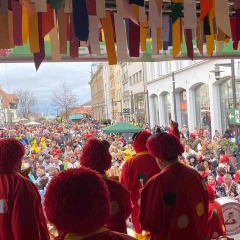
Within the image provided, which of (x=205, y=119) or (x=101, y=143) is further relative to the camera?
(x=205, y=119)

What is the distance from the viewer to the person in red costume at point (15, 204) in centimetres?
257

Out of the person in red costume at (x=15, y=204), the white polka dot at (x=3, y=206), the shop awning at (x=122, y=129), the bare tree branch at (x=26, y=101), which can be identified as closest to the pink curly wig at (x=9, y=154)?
the person in red costume at (x=15, y=204)

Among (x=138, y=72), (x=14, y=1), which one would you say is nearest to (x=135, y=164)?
(x=14, y=1)

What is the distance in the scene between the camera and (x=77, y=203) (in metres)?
1.49

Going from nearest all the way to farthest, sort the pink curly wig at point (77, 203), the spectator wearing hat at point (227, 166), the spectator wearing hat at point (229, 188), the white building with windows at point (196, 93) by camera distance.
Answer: the pink curly wig at point (77, 203)
the spectator wearing hat at point (229, 188)
the spectator wearing hat at point (227, 166)
the white building with windows at point (196, 93)

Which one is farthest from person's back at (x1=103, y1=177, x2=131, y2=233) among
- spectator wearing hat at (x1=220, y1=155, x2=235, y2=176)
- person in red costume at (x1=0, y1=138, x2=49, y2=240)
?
spectator wearing hat at (x1=220, y1=155, x2=235, y2=176)

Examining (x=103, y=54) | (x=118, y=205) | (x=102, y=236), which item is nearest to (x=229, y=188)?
(x=103, y=54)

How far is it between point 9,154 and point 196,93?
1798cm

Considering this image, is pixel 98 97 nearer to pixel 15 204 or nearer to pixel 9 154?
pixel 9 154

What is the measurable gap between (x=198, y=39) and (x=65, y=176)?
2274 millimetres

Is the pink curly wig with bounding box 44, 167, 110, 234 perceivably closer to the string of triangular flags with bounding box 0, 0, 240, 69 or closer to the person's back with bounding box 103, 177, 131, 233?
the person's back with bounding box 103, 177, 131, 233

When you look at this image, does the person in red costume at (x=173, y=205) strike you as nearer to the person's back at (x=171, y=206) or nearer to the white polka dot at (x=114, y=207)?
the person's back at (x=171, y=206)

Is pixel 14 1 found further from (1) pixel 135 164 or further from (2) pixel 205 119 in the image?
(2) pixel 205 119

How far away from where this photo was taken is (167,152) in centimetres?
280
